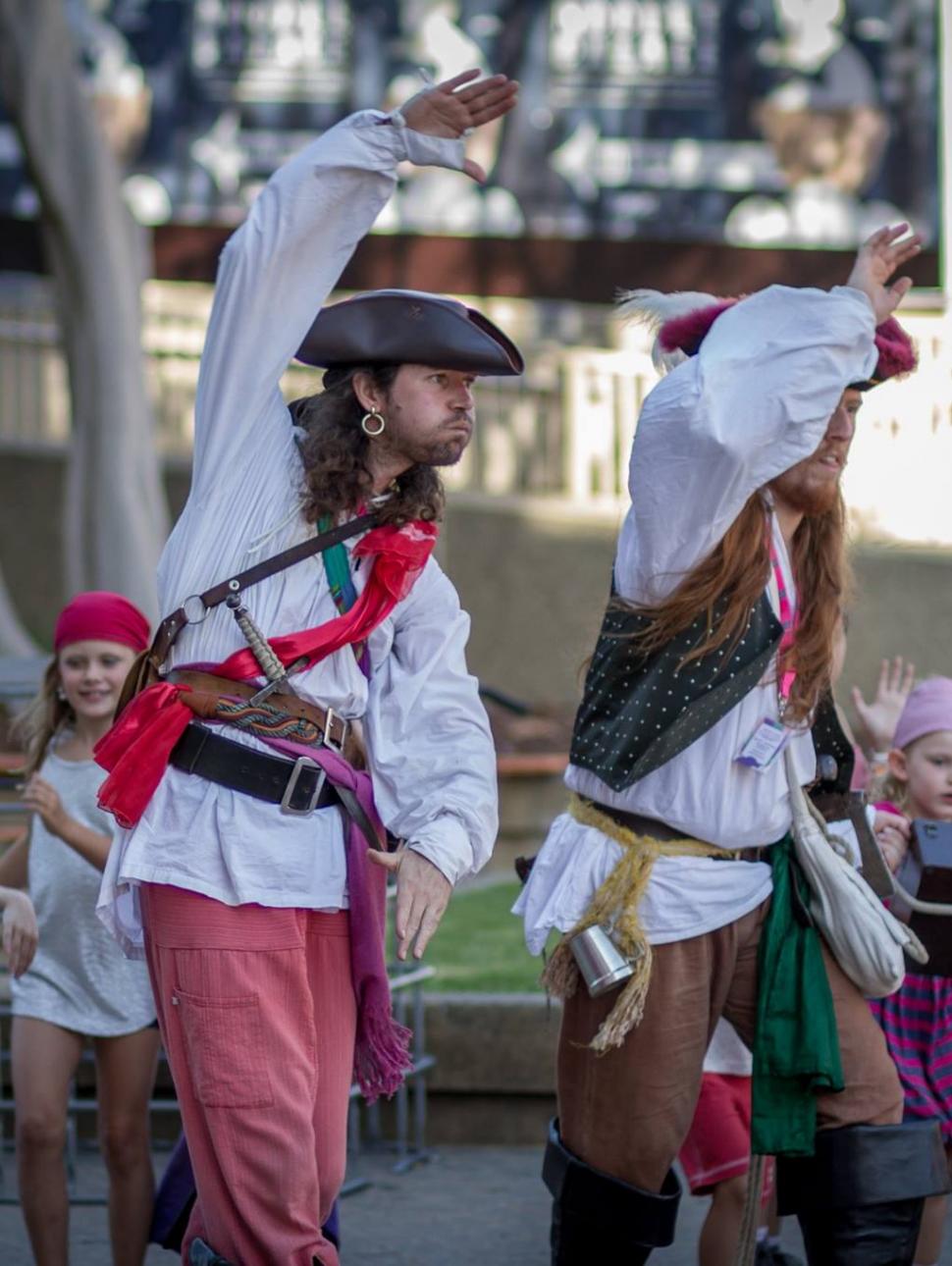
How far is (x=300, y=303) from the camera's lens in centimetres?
379

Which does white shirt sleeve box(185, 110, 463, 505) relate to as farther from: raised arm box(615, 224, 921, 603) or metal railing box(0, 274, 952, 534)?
metal railing box(0, 274, 952, 534)

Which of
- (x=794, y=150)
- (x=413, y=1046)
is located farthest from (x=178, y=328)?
(x=413, y=1046)

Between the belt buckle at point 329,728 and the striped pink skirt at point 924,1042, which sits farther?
the striped pink skirt at point 924,1042

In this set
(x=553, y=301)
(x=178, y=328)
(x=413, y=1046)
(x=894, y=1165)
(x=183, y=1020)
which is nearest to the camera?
(x=183, y=1020)

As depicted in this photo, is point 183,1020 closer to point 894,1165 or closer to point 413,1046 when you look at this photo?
point 894,1165

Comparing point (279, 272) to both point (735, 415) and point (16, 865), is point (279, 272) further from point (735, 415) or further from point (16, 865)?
point (16, 865)

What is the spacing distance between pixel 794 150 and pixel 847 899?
13.4m

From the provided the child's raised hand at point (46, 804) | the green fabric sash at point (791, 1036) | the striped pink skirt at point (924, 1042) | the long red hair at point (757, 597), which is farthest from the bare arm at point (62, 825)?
the striped pink skirt at point (924, 1042)

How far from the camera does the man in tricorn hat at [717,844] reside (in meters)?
3.87

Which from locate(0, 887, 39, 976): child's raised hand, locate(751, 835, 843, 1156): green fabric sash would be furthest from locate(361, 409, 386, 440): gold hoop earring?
locate(0, 887, 39, 976): child's raised hand

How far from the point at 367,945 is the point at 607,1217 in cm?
71

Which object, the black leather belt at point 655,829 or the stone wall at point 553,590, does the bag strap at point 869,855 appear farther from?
the stone wall at point 553,590

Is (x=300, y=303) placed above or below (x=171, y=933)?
above

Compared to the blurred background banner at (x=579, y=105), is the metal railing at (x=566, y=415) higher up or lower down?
lower down
